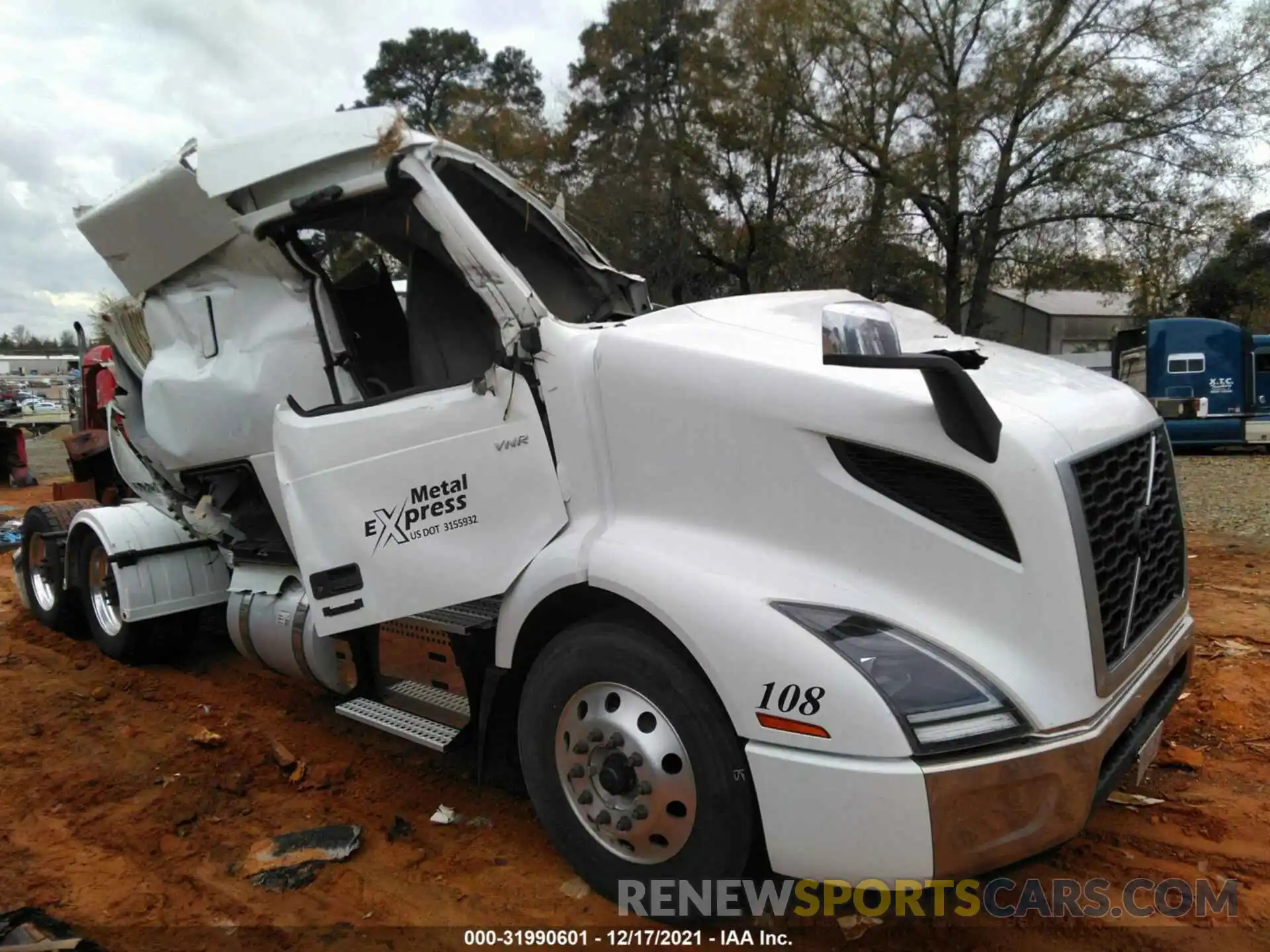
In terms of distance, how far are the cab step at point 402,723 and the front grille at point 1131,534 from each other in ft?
7.92

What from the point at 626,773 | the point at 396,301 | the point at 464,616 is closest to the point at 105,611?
the point at 396,301

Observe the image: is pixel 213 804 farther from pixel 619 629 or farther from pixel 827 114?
pixel 827 114

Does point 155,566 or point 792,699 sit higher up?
point 792,699

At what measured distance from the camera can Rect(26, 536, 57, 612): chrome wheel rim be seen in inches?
261

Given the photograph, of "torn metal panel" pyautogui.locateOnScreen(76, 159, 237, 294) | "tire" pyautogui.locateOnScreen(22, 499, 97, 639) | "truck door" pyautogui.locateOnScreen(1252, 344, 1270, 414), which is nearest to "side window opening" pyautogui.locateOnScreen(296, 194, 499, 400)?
"torn metal panel" pyautogui.locateOnScreen(76, 159, 237, 294)

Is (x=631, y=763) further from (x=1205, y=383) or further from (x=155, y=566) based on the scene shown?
(x=1205, y=383)

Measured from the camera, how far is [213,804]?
13.2ft

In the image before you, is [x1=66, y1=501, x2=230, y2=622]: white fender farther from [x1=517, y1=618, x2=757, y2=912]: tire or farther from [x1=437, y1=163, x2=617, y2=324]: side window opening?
[x1=517, y1=618, x2=757, y2=912]: tire

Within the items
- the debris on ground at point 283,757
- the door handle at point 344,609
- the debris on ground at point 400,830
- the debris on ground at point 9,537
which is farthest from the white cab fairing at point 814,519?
the debris on ground at point 9,537

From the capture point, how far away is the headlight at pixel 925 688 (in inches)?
94.6

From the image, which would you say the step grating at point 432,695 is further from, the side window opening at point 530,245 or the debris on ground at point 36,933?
the side window opening at point 530,245

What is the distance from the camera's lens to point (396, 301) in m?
4.81

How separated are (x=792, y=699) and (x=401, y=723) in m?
2.01

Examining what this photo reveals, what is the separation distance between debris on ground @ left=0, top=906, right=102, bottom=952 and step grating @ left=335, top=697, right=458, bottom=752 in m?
1.22
